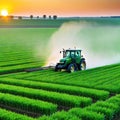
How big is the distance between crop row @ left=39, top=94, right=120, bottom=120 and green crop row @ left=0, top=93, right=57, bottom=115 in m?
1.01

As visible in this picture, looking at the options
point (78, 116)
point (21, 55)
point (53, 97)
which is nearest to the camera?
point (78, 116)

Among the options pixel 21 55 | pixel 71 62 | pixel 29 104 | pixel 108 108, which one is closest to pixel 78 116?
pixel 108 108

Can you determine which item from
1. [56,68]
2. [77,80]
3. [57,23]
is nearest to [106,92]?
[77,80]

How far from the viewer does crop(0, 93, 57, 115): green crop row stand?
50.3 ft

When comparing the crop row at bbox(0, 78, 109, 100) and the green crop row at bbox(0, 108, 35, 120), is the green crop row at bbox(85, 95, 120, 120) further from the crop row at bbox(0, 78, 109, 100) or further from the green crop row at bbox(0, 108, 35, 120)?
the green crop row at bbox(0, 108, 35, 120)

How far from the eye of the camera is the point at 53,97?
17.4m

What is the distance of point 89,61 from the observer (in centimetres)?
3694

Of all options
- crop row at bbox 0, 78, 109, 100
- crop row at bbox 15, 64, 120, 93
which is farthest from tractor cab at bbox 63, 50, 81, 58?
crop row at bbox 0, 78, 109, 100

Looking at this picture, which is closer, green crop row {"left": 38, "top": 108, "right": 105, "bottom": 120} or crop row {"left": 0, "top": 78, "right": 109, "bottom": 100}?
green crop row {"left": 38, "top": 108, "right": 105, "bottom": 120}

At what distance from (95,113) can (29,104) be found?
361cm

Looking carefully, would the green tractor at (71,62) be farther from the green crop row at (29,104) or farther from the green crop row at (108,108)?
the green crop row at (108,108)

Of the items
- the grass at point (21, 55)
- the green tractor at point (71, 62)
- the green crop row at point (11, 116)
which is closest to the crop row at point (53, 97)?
the green crop row at point (11, 116)

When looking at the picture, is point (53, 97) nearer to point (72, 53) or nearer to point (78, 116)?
point (78, 116)

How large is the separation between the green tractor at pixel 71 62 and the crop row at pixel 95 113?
39.4 feet
